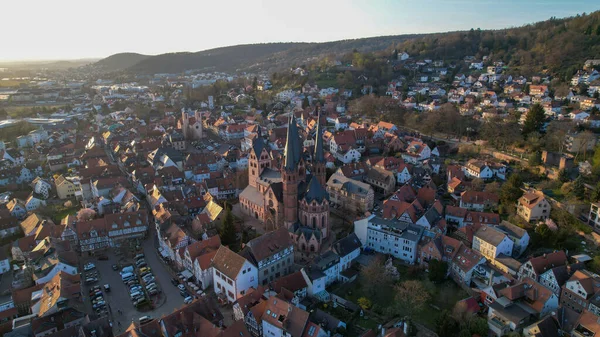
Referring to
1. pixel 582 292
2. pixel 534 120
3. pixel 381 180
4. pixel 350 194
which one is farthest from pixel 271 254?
pixel 534 120

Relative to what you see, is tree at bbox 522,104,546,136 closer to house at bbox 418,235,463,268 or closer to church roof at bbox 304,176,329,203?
house at bbox 418,235,463,268

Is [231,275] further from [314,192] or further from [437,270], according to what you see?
[437,270]

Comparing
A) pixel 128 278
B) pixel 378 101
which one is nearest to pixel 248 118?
pixel 378 101

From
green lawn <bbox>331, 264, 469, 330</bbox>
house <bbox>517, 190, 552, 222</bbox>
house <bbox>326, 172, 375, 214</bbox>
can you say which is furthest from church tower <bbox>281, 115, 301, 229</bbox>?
house <bbox>517, 190, 552, 222</bbox>

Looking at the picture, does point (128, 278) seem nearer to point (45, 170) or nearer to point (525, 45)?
point (45, 170)

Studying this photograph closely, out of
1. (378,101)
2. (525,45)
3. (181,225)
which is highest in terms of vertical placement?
(525,45)

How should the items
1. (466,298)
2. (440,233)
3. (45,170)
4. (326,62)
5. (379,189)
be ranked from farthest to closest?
(326,62)
(45,170)
(379,189)
(440,233)
(466,298)

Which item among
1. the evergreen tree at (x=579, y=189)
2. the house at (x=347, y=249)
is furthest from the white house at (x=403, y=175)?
the house at (x=347, y=249)
